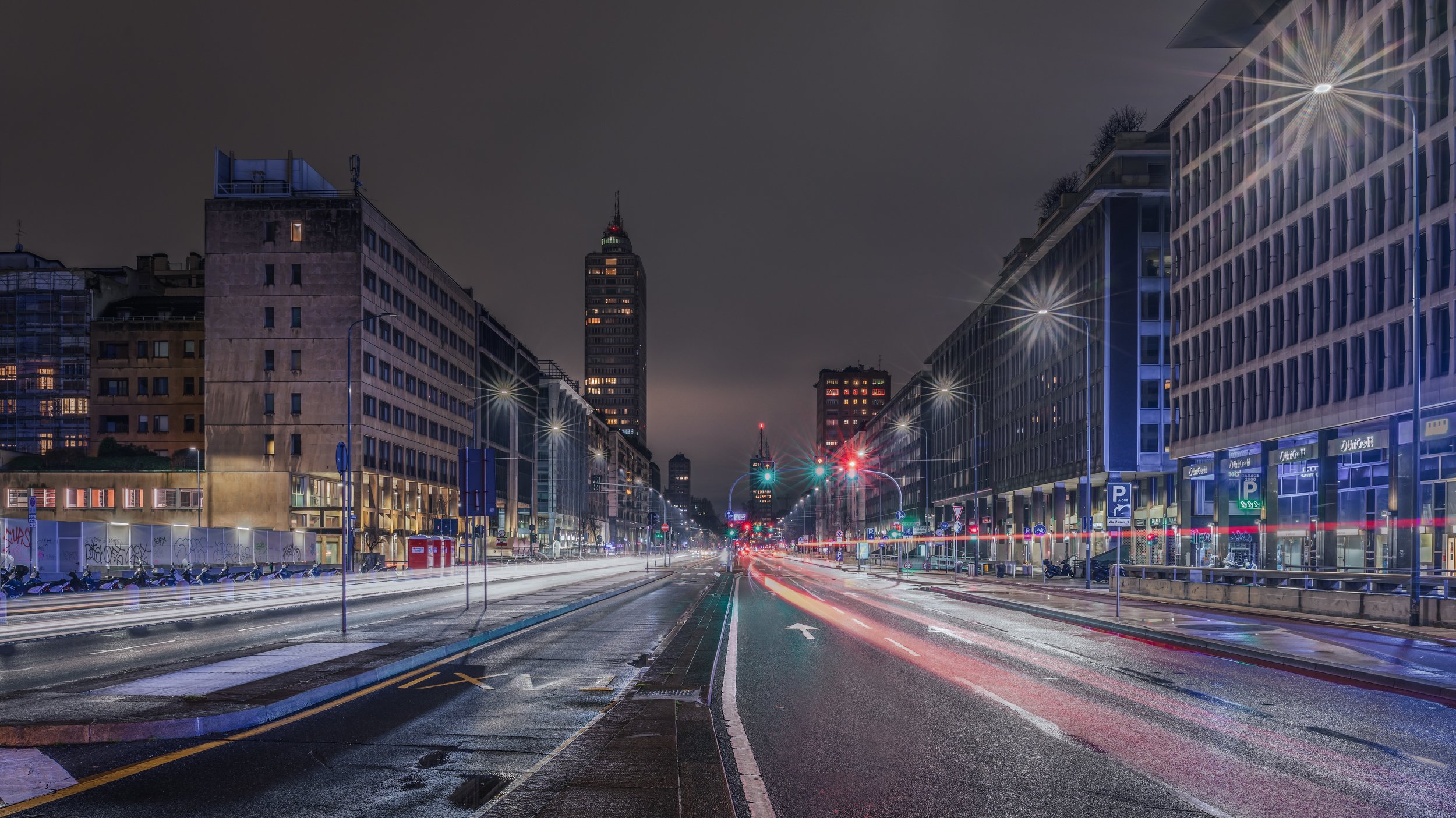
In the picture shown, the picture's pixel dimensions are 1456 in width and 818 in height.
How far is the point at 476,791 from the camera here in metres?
7.57

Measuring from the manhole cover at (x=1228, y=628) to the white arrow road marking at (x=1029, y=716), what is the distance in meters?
11.6

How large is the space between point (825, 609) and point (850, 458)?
29463mm

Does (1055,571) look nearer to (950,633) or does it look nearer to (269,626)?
(950,633)

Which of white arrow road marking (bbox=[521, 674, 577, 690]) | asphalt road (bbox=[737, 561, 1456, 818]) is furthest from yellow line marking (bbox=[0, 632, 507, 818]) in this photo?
asphalt road (bbox=[737, 561, 1456, 818])

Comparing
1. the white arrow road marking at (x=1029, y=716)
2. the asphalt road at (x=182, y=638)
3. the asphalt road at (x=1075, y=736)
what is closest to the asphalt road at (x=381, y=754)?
the asphalt road at (x=1075, y=736)

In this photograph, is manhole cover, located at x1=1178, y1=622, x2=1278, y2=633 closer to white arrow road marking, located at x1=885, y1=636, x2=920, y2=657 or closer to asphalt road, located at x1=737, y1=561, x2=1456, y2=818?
asphalt road, located at x1=737, y1=561, x2=1456, y2=818

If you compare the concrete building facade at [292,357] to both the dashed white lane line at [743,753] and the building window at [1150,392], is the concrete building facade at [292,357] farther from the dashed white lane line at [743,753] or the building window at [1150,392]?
the dashed white lane line at [743,753]

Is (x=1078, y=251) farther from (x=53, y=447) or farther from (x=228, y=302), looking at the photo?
(x=53, y=447)

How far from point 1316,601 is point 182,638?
96.5 ft

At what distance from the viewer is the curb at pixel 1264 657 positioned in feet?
45.3

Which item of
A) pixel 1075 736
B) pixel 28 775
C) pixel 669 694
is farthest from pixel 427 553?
pixel 1075 736

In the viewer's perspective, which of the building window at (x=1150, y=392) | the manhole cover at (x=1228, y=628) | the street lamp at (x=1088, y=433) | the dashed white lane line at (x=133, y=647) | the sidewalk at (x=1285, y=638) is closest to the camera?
the sidewalk at (x=1285, y=638)

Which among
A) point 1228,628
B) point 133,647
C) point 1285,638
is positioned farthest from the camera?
point 1228,628

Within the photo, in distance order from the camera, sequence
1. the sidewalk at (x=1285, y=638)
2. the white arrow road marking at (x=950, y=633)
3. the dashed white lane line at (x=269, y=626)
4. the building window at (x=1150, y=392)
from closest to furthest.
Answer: the sidewalk at (x=1285, y=638)
the white arrow road marking at (x=950, y=633)
the dashed white lane line at (x=269, y=626)
the building window at (x=1150, y=392)
